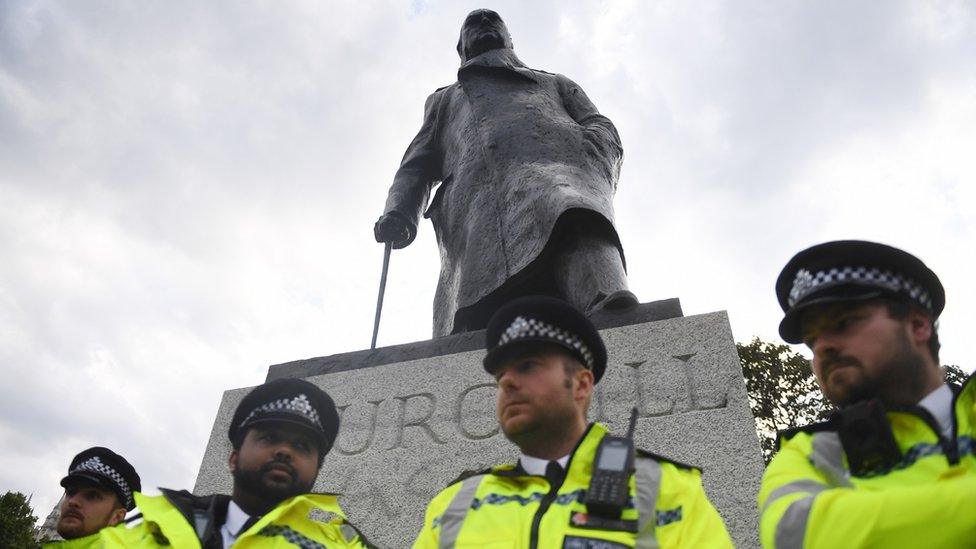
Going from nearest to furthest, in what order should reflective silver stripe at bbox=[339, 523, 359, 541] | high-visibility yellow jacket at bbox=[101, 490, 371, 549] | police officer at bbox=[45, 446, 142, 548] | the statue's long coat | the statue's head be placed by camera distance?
high-visibility yellow jacket at bbox=[101, 490, 371, 549] < reflective silver stripe at bbox=[339, 523, 359, 541] < police officer at bbox=[45, 446, 142, 548] < the statue's long coat < the statue's head

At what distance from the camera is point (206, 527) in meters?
2.07

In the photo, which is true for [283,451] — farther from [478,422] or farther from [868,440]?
[868,440]

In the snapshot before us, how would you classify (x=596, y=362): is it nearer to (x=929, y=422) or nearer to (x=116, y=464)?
(x=929, y=422)

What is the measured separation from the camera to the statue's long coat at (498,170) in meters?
4.68

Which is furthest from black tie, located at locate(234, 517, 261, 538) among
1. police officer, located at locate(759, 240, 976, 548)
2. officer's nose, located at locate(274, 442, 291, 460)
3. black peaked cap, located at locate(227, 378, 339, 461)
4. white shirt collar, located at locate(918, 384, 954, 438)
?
white shirt collar, located at locate(918, 384, 954, 438)

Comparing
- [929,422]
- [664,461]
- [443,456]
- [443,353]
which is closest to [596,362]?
[664,461]

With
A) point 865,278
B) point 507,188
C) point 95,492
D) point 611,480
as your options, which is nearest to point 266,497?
point 611,480

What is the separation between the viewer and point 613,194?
516cm

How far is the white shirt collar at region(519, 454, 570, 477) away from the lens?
1.93 metres

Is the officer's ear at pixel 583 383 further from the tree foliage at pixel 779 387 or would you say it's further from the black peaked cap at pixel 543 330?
the tree foliage at pixel 779 387

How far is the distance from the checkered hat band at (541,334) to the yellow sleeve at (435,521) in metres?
0.46

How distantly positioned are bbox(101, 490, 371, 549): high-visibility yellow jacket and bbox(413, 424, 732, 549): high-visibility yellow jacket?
0.40 meters

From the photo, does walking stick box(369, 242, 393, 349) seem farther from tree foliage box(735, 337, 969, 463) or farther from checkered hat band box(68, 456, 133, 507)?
tree foliage box(735, 337, 969, 463)

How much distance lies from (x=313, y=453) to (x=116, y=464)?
1.24 m
